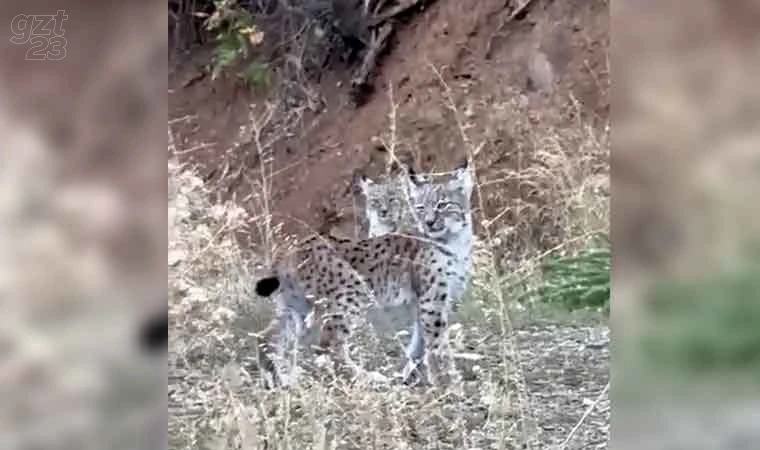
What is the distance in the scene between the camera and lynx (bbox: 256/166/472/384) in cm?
182

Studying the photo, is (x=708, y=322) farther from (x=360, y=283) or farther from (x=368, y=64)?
(x=368, y=64)

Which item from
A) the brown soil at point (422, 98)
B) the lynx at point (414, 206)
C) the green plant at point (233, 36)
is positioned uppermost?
the green plant at point (233, 36)

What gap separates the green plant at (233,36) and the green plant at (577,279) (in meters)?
0.54

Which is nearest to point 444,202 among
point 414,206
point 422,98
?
point 414,206

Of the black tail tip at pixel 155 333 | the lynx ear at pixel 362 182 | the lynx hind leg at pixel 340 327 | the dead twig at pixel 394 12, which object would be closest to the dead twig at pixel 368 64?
the dead twig at pixel 394 12

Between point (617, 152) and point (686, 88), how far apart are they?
0.15 metres

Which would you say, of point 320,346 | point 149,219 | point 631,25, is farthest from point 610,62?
point 149,219

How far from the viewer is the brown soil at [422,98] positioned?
5.87ft

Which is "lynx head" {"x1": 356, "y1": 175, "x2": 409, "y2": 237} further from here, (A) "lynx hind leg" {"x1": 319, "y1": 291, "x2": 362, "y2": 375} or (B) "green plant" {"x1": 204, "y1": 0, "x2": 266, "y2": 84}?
(B) "green plant" {"x1": 204, "y1": 0, "x2": 266, "y2": 84}

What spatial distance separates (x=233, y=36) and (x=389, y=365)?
573mm

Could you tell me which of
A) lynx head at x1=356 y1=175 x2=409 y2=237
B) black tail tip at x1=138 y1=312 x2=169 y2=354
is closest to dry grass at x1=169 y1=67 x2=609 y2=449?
black tail tip at x1=138 y1=312 x2=169 y2=354

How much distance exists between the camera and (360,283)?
1824 millimetres

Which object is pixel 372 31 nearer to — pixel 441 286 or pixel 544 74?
pixel 544 74

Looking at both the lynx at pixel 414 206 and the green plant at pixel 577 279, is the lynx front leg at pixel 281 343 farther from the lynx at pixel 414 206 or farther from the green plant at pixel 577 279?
the green plant at pixel 577 279
